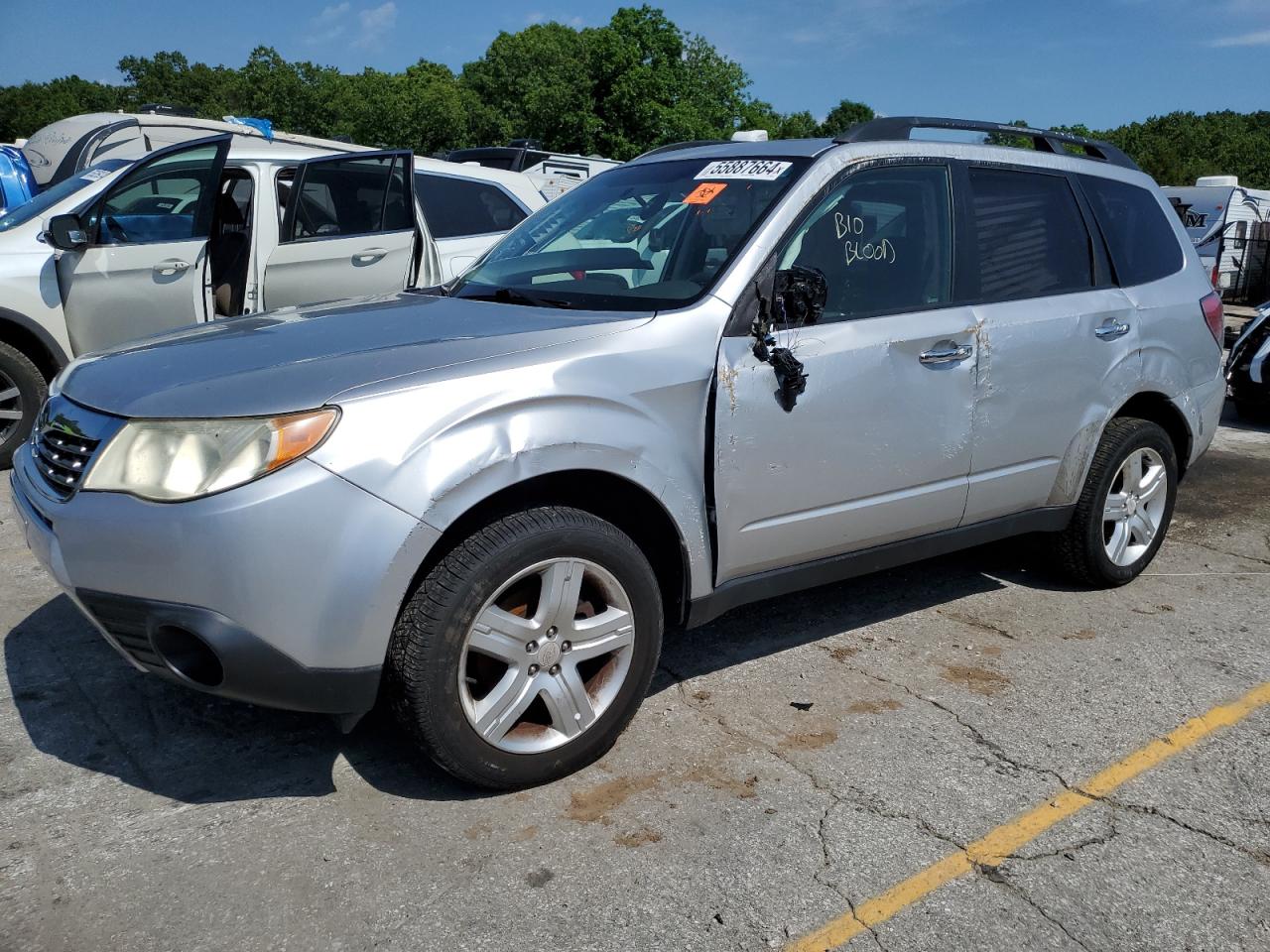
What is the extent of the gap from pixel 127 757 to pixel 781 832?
6.17 feet

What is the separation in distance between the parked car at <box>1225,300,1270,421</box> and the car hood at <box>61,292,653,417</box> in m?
7.63

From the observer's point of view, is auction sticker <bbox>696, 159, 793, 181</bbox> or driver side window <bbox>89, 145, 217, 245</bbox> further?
driver side window <bbox>89, 145, 217, 245</bbox>

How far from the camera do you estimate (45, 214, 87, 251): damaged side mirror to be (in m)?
6.10

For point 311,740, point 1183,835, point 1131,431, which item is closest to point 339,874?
point 311,740

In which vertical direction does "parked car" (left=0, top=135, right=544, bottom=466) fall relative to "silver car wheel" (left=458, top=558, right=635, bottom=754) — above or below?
above

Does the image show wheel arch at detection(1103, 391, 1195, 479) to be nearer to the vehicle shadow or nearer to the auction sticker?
the vehicle shadow

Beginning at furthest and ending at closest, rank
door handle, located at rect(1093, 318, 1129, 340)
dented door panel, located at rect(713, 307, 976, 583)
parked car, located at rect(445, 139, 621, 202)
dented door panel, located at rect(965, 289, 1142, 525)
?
parked car, located at rect(445, 139, 621, 202), door handle, located at rect(1093, 318, 1129, 340), dented door panel, located at rect(965, 289, 1142, 525), dented door panel, located at rect(713, 307, 976, 583)

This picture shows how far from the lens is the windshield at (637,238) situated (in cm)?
342

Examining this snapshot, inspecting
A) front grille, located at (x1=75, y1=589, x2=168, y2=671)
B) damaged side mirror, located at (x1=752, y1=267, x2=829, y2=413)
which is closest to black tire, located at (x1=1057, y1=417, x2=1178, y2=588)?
damaged side mirror, located at (x1=752, y1=267, x2=829, y2=413)

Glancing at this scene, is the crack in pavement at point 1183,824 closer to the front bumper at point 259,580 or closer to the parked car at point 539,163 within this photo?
the front bumper at point 259,580

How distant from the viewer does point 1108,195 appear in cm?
456

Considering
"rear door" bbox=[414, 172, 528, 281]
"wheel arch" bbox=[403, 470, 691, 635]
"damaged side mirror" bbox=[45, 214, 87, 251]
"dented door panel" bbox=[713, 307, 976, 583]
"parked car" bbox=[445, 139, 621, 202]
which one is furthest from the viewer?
"parked car" bbox=[445, 139, 621, 202]

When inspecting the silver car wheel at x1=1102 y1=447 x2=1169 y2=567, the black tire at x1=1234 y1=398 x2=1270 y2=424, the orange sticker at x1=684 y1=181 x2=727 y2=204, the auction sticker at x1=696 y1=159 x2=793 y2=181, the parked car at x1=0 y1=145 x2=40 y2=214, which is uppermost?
the parked car at x1=0 y1=145 x2=40 y2=214

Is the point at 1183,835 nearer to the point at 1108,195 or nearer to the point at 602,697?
the point at 602,697
